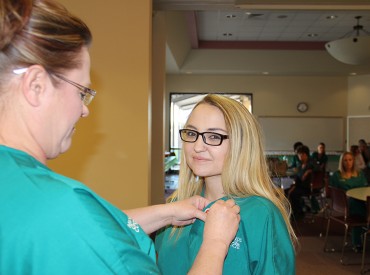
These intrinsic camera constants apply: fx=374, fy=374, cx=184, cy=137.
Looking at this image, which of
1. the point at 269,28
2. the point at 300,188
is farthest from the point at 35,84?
the point at 269,28

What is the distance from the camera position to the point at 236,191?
1.41 meters

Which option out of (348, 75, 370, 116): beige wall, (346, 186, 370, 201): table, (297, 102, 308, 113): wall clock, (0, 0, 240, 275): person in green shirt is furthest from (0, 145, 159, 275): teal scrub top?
(348, 75, 370, 116): beige wall

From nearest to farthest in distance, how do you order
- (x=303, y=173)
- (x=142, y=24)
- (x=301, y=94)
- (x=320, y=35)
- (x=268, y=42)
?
1. (x=142, y=24)
2. (x=303, y=173)
3. (x=320, y=35)
4. (x=268, y=42)
5. (x=301, y=94)

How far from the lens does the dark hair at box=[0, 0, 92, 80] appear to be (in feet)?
2.06

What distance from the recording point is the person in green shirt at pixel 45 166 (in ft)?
1.86

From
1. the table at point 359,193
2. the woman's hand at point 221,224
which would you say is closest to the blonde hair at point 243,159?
the woman's hand at point 221,224

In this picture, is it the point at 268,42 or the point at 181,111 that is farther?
the point at 181,111

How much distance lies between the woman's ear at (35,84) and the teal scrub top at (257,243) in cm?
83

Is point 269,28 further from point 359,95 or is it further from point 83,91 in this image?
point 83,91

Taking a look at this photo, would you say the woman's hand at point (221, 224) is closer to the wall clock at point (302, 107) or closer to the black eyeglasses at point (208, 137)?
the black eyeglasses at point (208, 137)

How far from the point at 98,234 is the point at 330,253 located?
4757 millimetres

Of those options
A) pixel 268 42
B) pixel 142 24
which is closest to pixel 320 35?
pixel 268 42

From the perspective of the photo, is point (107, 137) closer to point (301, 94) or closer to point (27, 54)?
point (27, 54)

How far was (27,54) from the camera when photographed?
0.64m
